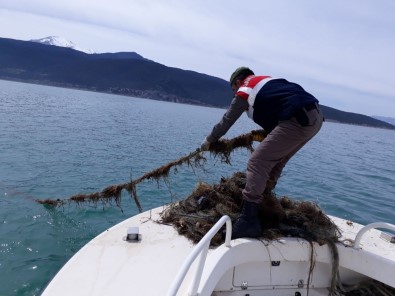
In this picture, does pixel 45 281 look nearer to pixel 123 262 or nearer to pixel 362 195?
pixel 123 262

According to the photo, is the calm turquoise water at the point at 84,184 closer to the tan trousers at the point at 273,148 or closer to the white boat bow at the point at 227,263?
the white boat bow at the point at 227,263

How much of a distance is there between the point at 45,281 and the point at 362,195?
14.4 m

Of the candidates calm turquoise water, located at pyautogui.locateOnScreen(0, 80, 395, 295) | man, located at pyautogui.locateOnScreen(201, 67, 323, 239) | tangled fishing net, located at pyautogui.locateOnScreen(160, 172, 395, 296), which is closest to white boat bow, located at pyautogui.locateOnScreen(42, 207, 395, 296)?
tangled fishing net, located at pyautogui.locateOnScreen(160, 172, 395, 296)

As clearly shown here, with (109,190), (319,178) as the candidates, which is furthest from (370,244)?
(319,178)

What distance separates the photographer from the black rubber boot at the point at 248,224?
13.7ft

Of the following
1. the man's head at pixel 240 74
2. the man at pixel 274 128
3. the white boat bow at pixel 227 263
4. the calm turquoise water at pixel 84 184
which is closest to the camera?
the white boat bow at pixel 227 263

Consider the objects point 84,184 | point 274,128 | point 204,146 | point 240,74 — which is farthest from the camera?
point 84,184

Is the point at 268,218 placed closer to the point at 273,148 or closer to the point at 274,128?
the point at 273,148

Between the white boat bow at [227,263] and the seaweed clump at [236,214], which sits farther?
the seaweed clump at [236,214]

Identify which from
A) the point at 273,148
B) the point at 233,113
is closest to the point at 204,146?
the point at 233,113

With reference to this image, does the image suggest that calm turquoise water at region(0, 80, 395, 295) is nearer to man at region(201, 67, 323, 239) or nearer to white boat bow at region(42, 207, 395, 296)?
white boat bow at region(42, 207, 395, 296)

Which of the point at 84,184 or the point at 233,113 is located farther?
the point at 84,184

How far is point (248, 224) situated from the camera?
4191 millimetres

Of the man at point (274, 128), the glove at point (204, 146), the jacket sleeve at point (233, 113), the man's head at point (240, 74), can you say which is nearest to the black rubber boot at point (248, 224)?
the man at point (274, 128)
